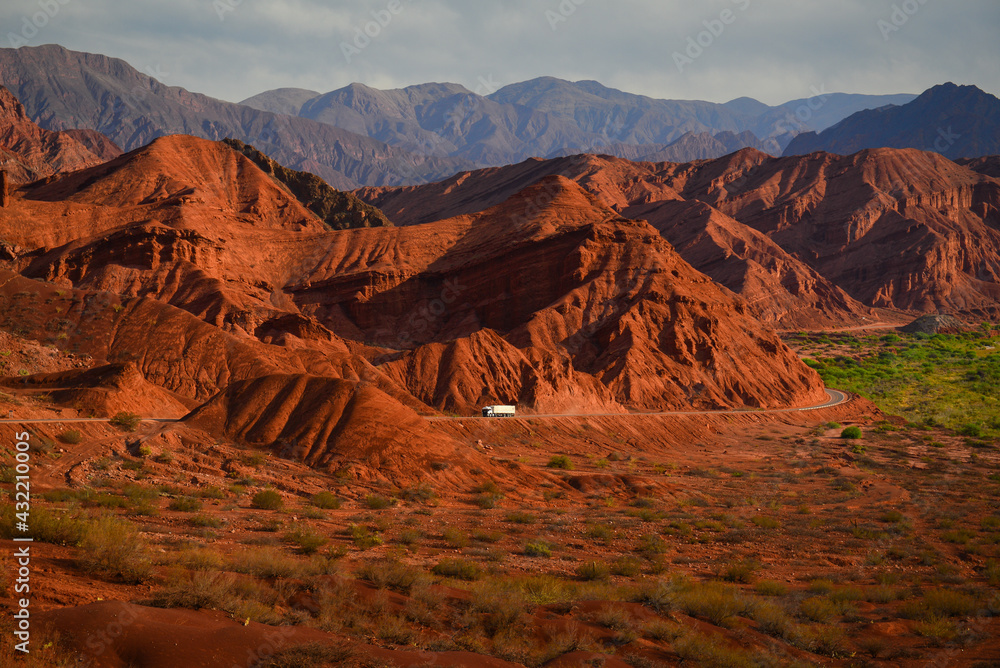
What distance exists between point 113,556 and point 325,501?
12.8 metres

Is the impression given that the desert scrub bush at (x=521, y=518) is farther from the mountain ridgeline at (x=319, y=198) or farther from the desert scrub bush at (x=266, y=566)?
the mountain ridgeline at (x=319, y=198)

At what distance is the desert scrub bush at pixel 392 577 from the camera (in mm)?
14164

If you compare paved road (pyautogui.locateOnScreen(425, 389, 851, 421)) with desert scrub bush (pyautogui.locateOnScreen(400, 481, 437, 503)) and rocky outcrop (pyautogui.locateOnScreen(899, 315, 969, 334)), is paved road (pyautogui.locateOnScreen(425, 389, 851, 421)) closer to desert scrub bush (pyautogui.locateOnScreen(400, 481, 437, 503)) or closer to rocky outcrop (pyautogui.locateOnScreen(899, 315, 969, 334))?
desert scrub bush (pyautogui.locateOnScreen(400, 481, 437, 503))

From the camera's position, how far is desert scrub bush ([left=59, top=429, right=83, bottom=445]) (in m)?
25.5

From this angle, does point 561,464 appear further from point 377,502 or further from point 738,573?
point 738,573

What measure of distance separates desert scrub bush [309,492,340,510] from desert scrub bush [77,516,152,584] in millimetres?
11486

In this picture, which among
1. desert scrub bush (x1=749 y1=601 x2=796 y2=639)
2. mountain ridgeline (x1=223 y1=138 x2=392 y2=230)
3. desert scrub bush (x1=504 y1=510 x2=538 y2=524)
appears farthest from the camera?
mountain ridgeline (x1=223 y1=138 x2=392 y2=230)

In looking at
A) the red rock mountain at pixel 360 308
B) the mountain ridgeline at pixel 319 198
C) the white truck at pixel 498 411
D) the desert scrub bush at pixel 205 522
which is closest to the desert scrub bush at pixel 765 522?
the red rock mountain at pixel 360 308

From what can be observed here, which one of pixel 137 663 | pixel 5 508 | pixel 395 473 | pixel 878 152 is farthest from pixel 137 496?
pixel 878 152

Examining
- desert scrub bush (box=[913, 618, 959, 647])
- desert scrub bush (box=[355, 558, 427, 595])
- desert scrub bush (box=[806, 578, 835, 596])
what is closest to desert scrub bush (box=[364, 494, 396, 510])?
desert scrub bush (box=[355, 558, 427, 595])

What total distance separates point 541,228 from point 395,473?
2230 inches

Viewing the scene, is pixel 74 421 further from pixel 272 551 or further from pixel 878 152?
pixel 878 152

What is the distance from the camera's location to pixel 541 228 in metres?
81.9

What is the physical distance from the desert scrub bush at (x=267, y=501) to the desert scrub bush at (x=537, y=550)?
8524 mm
